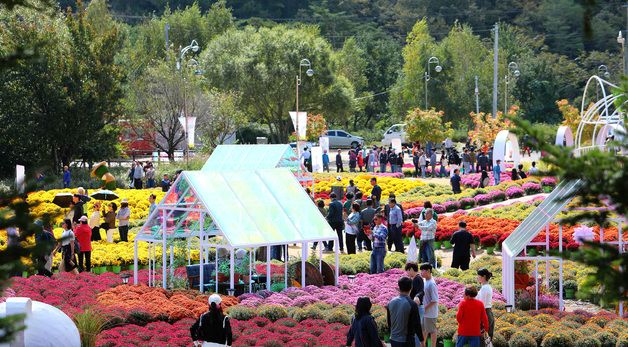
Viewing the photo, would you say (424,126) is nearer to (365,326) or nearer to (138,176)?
(138,176)

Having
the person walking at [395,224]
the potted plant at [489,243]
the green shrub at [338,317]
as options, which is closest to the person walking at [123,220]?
the person walking at [395,224]

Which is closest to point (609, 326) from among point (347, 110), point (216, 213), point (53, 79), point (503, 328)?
point (503, 328)

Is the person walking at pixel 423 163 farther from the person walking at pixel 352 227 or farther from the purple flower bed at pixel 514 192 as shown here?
the person walking at pixel 352 227

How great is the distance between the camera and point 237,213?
19719 mm

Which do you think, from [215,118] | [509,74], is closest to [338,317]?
[215,118]

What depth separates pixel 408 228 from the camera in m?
28.2

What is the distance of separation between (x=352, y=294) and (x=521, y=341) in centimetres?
446

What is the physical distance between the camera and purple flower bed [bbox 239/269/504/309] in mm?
18125

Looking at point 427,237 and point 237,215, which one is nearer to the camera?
point 237,215

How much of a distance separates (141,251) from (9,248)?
62.6ft

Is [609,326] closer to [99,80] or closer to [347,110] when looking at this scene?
[99,80]

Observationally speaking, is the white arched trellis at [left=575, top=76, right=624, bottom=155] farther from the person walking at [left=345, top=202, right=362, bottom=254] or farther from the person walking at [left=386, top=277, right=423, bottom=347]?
the person walking at [left=345, top=202, right=362, bottom=254]

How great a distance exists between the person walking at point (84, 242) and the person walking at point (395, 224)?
6.45 m

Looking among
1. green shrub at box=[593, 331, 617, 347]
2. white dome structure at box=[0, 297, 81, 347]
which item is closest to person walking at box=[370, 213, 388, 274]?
green shrub at box=[593, 331, 617, 347]
